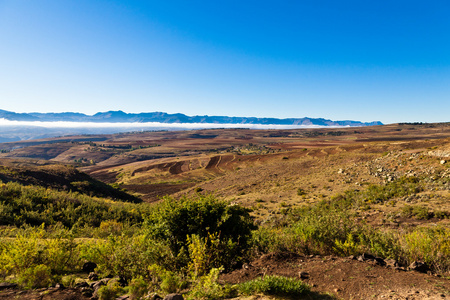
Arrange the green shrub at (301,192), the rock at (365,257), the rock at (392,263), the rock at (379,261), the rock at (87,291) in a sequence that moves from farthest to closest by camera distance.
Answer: the green shrub at (301,192) → the rock at (365,257) → the rock at (379,261) → the rock at (392,263) → the rock at (87,291)

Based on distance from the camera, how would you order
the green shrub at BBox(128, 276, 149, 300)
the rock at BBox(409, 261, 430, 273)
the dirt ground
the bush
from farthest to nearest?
the bush → the rock at BBox(409, 261, 430, 273) → the green shrub at BBox(128, 276, 149, 300) → the dirt ground

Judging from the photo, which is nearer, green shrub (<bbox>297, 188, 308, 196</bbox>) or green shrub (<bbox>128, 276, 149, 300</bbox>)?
green shrub (<bbox>128, 276, 149, 300</bbox>)

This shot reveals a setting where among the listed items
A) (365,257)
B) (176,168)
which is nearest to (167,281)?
(365,257)

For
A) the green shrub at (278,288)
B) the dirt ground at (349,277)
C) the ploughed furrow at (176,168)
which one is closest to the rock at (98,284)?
the dirt ground at (349,277)

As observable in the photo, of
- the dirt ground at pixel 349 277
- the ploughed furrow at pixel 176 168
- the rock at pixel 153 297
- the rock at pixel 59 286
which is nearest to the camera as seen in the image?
the dirt ground at pixel 349 277

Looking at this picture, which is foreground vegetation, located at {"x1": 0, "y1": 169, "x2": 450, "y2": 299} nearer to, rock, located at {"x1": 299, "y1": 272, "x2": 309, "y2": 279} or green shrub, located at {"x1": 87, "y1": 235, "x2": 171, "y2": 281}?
green shrub, located at {"x1": 87, "y1": 235, "x2": 171, "y2": 281}

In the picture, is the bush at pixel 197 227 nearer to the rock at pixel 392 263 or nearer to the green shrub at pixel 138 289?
the green shrub at pixel 138 289

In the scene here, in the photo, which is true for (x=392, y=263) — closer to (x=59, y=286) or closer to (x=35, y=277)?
(x=59, y=286)

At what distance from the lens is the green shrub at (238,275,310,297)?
15.4ft

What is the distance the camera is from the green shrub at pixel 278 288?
4.70 m

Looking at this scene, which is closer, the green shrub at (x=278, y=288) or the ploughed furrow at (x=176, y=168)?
the green shrub at (x=278, y=288)

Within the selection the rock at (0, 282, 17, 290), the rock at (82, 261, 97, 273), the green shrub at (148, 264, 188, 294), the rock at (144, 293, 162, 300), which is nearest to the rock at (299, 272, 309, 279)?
the green shrub at (148, 264, 188, 294)

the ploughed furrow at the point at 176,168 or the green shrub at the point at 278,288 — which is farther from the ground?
the green shrub at the point at 278,288

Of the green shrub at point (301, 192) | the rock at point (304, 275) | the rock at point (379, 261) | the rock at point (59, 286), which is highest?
the rock at point (379, 261)
